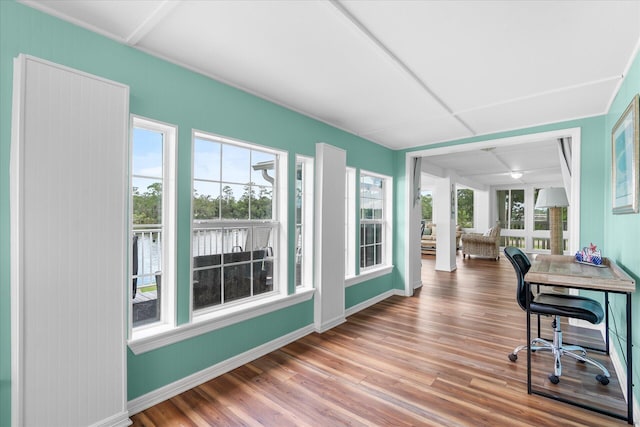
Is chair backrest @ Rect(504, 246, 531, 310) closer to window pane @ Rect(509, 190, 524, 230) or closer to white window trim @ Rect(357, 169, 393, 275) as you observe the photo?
white window trim @ Rect(357, 169, 393, 275)

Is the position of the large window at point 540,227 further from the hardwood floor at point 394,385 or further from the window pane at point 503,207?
the hardwood floor at point 394,385

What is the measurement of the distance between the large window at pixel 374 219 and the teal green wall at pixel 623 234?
267 centimetres

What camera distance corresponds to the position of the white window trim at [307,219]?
3.48 metres

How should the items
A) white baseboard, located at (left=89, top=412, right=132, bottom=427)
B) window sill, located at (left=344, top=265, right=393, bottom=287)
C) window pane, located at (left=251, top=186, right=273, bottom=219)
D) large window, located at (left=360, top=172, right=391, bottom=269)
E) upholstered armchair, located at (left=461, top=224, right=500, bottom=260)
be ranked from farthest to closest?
upholstered armchair, located at (left=461, top=224, right=500, bottom=260), large window, located at (left=360, top=172, right=391, bottom=269), window sill, located at (left=344, top=265, right=393, bottom=287), window pane, located at (left=251, top=186, right=273, bottom=219), white baseboard, located at (left=89, top=412, right=132, bottom=427)

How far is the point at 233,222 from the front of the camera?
9.01 ft

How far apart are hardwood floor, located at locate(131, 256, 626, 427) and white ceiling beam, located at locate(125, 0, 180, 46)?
2451 mm

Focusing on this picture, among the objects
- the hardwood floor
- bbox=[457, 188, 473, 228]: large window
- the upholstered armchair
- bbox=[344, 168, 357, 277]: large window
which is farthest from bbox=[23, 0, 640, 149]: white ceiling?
bbox=[457, 188, 473, 228]: large window

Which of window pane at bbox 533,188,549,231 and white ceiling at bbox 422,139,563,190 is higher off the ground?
white ceiling at bbox 422,139,563,190

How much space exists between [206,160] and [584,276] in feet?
9.89

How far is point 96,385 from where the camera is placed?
1799mm

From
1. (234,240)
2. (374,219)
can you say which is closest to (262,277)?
(234,240)

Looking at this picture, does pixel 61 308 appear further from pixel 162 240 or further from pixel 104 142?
pixel 104 142

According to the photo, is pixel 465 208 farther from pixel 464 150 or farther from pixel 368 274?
pixel 368 274

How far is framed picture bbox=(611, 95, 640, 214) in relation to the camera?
2.00m
